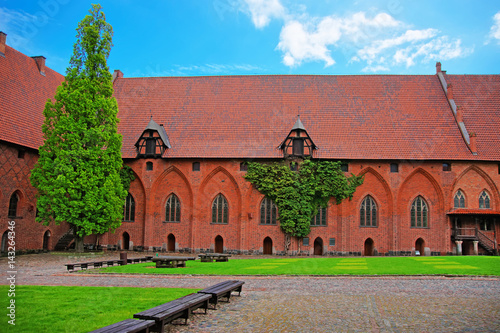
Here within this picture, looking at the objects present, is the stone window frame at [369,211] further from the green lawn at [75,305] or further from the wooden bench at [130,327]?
the wooden bench at [130,327]

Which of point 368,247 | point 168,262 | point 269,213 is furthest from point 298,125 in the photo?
point 168,262

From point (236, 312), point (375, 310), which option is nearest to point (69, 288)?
point (236, 312)

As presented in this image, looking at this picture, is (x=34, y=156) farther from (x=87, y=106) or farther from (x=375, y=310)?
(x=375, y=310)

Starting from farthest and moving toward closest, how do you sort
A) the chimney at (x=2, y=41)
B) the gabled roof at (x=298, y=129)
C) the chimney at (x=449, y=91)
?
1. the chimney at (x=449, y=91)
2. the gabled roof at (x=298, y=129)
3. the chimney at (x=2, y=41)

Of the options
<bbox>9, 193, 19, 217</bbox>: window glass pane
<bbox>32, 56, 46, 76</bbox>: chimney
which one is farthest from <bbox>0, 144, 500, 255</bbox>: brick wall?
<bbox>32, 56, 46, 76</bbox>: chimney

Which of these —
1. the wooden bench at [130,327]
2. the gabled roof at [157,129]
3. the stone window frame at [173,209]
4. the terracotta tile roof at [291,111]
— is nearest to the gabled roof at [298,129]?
the terracotta tile roof at [291,111]

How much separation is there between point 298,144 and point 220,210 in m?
7.98

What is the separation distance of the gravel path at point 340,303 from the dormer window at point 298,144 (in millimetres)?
16086

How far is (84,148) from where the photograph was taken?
94.4 feet

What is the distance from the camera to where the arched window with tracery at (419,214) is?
32.3 metres

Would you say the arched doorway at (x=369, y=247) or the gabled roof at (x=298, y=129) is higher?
the gabled roof at (x=298, y=129)

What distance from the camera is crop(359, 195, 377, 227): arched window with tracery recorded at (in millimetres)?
32594

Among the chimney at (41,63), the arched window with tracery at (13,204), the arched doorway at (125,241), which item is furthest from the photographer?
the chimney at (41,63)

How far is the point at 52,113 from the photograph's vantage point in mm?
28109
